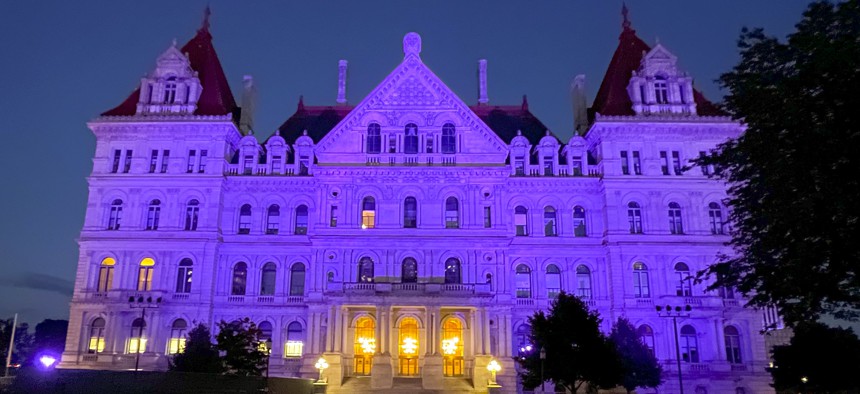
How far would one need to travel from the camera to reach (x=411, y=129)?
47.6 m

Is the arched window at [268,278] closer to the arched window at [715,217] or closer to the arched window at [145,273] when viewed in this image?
the arched window at [145,273]

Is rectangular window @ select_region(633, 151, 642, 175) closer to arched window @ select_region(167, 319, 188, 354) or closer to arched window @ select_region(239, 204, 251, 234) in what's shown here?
arched window @ select_region(239, 204, 251, 234)

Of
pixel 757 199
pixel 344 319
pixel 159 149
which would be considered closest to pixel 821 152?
pixel 757 199

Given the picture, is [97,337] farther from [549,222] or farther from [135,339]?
[549,222]

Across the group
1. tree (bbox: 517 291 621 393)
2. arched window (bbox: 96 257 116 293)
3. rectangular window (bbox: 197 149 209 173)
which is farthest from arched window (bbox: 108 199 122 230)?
tree (bbox: 517 291 621 393)

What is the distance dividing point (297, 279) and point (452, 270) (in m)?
11.3

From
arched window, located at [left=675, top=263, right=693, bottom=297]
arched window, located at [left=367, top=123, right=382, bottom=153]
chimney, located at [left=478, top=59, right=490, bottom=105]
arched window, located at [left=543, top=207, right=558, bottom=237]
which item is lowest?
arched window, located at [left=675, top=263, right=693, bottom=297]

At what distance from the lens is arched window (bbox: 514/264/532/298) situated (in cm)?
4591

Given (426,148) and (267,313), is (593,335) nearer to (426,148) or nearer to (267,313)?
(426,148)

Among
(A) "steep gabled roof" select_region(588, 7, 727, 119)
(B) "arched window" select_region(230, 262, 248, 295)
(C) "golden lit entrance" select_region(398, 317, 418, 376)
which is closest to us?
(C) "golden lit entrance" select_region(398, 317, 418, 376)

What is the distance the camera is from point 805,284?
18062 mm

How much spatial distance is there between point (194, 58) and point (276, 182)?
14.4m

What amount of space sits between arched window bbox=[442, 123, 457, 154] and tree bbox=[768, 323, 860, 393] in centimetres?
2468

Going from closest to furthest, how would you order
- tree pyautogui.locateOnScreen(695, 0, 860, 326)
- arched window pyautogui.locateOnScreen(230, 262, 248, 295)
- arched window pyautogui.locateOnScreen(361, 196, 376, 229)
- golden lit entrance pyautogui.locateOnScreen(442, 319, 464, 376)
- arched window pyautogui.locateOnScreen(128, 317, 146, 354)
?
1. tree pyautogui.locateOnScreen(695, 0, 860, 326)
2. golden lit entrance pyautogui.locateOnScreen(442, 319, 464, 376)
3. arched window pyautogui.locateOnScreen(128, 317, 146, 354)
4. arched window pyautogui.locateOnScreen(361, 196, 376, 229)
5. arched window pyautogui.locateOnScreen(230, 262, 248, 295)
